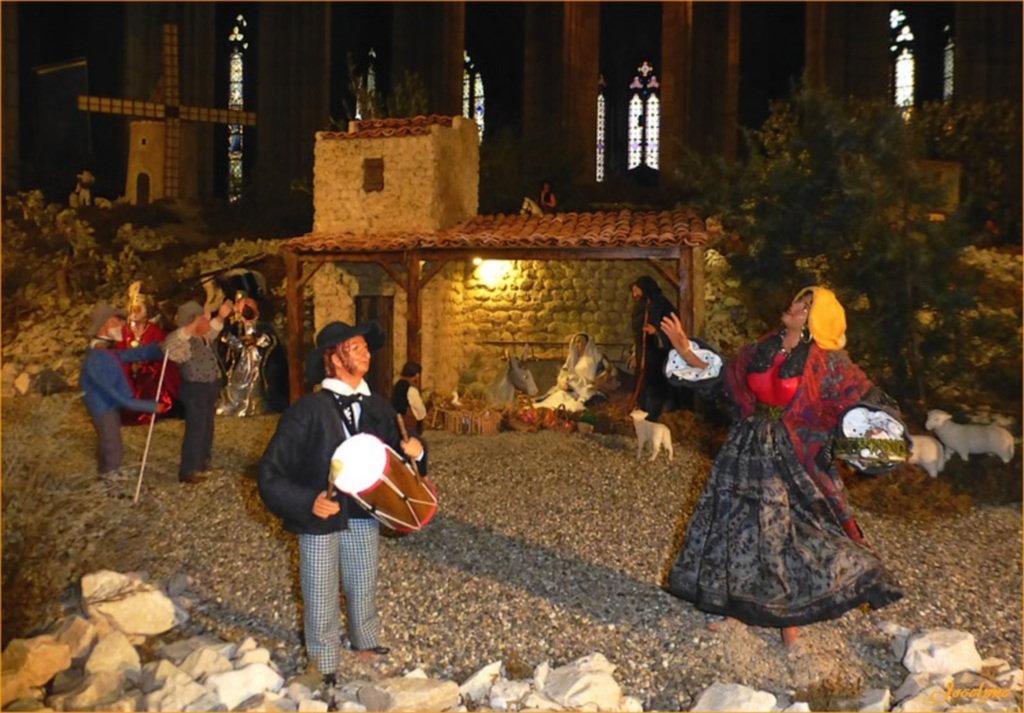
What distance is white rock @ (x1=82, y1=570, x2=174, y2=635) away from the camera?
5445mm

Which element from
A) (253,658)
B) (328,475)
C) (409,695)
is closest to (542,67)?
(253,658)

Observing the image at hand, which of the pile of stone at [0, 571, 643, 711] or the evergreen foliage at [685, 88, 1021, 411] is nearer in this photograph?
the pile of stone at [0, 571, 643, 711]

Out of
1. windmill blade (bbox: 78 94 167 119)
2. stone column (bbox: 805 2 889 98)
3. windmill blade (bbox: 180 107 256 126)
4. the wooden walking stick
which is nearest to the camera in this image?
the wooden walking stick

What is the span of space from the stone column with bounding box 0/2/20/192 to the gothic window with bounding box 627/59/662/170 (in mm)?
18747

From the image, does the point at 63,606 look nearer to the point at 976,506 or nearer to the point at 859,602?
the point at 859,602

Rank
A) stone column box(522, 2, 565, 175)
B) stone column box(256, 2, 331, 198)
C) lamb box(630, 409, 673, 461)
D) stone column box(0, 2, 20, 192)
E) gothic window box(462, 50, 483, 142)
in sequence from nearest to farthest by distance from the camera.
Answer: lamb box(630, 409, 673, 461)
stone column box(0, 2, 20, 192)
stone column box(522, 2, 565, 175)
stone column box(256, 2, 331, 198)
gothic window box(462, 50, 483, 142)

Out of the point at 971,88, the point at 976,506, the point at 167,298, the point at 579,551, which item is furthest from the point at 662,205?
the point at 579,551

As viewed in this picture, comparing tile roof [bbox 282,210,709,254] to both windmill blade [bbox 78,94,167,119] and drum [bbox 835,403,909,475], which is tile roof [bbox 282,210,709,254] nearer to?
drum [bbox 835,403,909,475]

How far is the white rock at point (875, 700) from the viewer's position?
15.9 ft

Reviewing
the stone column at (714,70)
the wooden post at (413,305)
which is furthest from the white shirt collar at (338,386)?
the stone column at (714,70)

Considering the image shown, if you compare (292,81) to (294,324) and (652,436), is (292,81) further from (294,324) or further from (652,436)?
(652,436)

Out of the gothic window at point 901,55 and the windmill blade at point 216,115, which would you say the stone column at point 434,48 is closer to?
the windmill blade at point 216,115

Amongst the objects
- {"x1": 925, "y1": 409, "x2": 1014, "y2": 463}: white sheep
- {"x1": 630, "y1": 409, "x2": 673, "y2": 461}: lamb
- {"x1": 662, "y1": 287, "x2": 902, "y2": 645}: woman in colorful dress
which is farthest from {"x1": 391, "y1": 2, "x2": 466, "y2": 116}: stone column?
{"x1": 662, "y1": 287, "x2": 902, "y2": 645}: woman in colorful dress

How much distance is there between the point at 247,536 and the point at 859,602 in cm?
446
